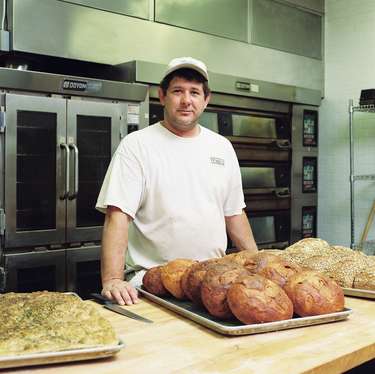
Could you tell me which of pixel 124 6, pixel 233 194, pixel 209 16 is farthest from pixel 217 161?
pixel 209 16

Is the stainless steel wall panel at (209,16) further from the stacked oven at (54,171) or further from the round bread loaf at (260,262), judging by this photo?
the round bread loaf at (260,262)

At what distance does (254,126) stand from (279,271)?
2981mm

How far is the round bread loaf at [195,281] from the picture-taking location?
1.52 m

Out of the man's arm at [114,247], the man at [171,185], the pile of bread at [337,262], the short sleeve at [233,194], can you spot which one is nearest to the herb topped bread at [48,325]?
the man's arm at [114,247]

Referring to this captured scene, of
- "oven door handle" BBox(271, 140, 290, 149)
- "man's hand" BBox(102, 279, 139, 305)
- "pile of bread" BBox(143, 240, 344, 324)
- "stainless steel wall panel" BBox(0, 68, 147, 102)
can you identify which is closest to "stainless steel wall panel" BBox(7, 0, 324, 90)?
"stainless steel wall panel" BBox(0, 68, 147, 102)

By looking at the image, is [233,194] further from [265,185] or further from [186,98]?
[265,185]

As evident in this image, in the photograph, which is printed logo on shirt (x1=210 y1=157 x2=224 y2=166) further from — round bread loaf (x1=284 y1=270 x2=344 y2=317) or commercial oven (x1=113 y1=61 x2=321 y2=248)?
commercial oven (x1=113 y1=61 x2=321 y2=248)

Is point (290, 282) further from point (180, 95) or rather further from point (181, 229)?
point (180, 95)

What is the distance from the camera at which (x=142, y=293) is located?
1746 mm

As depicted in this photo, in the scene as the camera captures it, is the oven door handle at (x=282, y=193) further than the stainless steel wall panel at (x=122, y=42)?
Yes

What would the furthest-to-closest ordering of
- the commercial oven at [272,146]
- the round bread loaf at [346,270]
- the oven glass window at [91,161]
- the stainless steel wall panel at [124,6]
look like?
the commercial oven at [272,146]
the stainless steel wall panel at [124,6]
the oven glass window at [91,161]
the round bread loaf at [346,270]

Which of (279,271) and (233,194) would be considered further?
(233,194)

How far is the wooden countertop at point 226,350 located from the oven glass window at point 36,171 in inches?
70.9

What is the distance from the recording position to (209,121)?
4098 millimetres
